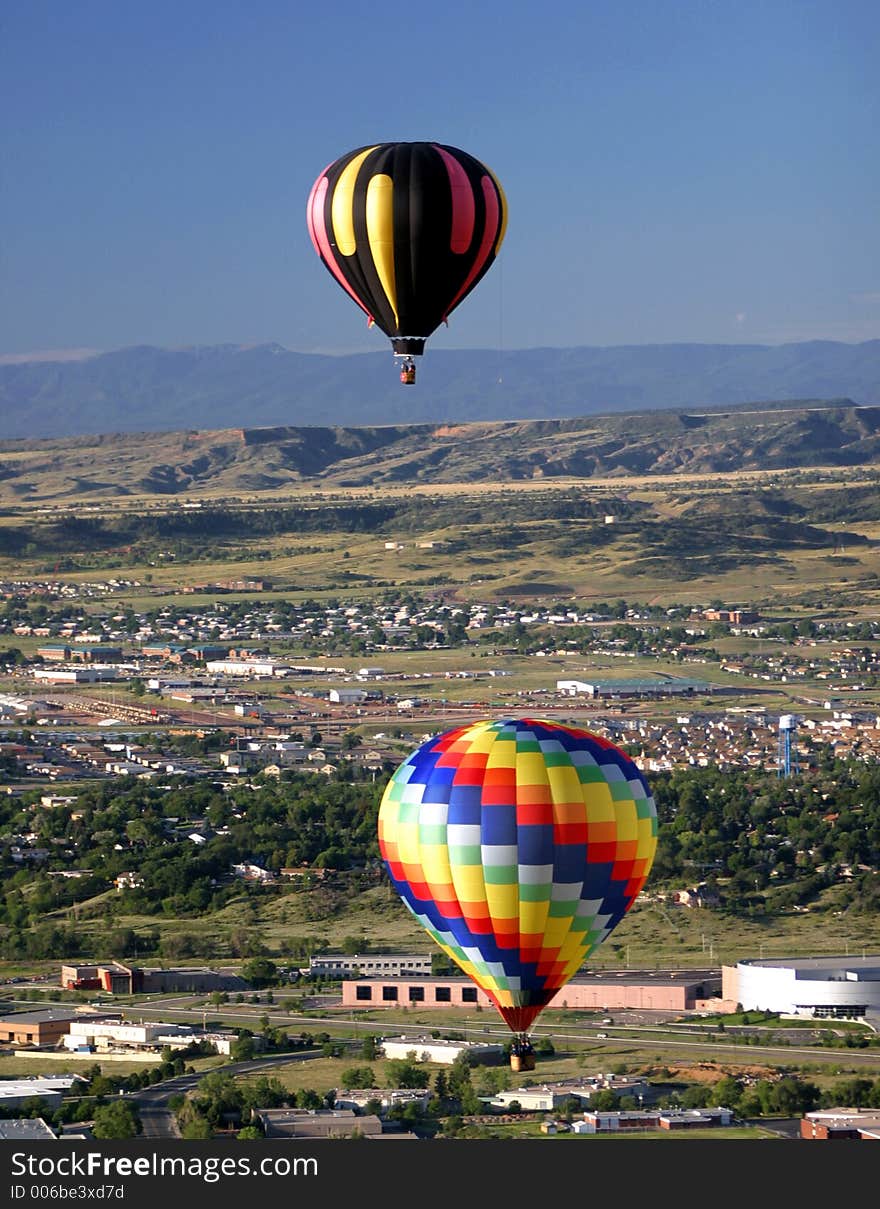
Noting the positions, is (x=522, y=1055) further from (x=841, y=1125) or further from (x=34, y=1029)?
(x=34, y=1029)

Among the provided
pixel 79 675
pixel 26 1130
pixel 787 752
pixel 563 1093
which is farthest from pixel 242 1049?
pixel 79 675

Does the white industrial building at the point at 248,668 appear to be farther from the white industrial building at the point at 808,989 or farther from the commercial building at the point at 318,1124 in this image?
the commercial building at the point at 318,1124

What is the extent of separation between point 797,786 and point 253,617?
1942 inches

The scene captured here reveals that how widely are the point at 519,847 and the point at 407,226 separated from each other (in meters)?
7.52

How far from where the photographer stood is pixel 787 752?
217ft

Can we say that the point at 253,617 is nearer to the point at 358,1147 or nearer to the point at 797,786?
the point at 797,786

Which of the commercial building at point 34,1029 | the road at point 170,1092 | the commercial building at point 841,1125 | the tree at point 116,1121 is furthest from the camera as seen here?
the commercial building at point 34,1029

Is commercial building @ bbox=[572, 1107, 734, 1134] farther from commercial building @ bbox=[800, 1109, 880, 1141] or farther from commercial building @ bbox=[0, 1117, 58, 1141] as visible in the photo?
commercial building @ bbox=[0, 1117, 58, 1141]

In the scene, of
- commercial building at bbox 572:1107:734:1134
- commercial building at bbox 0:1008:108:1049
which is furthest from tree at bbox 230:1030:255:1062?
commercial building at bbox 572:1107:734:1134

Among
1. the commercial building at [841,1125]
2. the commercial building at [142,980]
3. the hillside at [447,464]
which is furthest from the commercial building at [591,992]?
the hillside at [447,464]

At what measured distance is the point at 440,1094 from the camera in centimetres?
3650

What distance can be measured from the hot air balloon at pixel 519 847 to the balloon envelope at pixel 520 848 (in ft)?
0.03

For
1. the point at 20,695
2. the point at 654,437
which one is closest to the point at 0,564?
the point at 20,695

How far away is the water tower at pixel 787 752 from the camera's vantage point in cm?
6581
